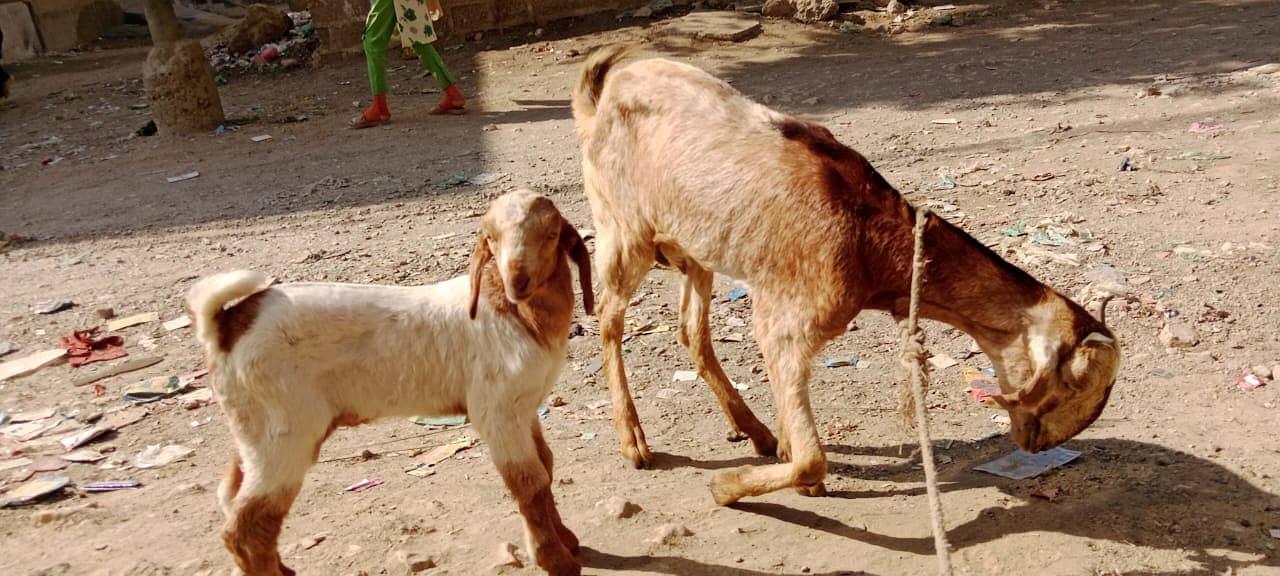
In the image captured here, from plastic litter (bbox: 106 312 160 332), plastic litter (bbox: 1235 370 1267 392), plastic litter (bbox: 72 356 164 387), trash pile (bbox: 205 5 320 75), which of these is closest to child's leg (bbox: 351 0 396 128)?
trash pile (bbox: 205 5 320 75)

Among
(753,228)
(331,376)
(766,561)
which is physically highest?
(753,228)

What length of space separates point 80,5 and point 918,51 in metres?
12.7

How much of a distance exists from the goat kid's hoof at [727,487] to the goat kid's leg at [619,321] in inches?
21.3

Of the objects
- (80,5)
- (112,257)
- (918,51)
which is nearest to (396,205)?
(112,257)

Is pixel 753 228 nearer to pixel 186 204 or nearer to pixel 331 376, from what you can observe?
pixel 331 376

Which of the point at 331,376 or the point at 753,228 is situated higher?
the point at 753,228

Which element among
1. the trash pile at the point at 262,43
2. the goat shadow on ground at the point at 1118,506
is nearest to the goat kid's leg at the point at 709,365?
the goat shadow on ground at the point at 1118,506

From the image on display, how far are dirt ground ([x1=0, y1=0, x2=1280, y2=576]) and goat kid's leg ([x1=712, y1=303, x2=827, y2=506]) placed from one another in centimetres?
31

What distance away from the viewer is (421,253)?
7.11 meters

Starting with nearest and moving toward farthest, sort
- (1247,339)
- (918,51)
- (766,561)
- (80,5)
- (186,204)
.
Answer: (766,561) → (1247,339) → (186,204) → (918,51) → (80,5)

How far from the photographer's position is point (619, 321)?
4812 mm

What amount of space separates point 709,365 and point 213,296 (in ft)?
7.39

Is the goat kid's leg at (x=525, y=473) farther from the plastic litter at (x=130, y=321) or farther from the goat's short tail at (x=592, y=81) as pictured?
the plastic litter at (x=130, y=321)

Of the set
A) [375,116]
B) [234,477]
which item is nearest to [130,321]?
[234,477]
